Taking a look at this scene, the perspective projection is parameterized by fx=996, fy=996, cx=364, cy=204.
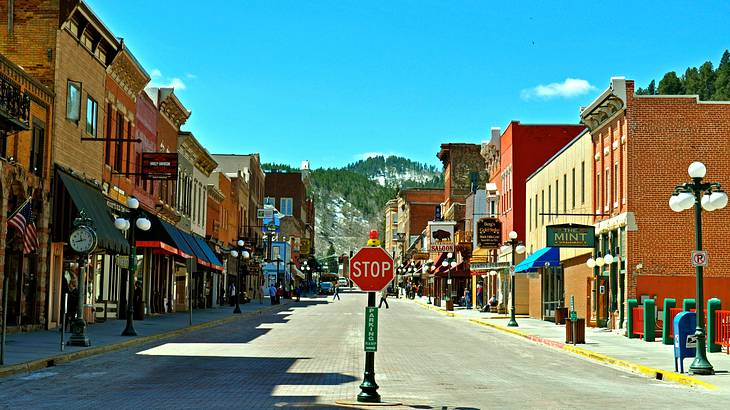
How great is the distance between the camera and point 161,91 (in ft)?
165

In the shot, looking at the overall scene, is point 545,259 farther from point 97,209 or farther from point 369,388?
point 369,388

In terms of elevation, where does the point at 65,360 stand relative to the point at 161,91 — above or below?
below

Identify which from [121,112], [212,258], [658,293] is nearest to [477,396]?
[658,293]

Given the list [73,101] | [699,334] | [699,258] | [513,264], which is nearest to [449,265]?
[513,264]

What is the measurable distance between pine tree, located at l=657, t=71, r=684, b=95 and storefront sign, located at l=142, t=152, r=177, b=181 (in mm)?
94738

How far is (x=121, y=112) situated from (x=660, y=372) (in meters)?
27.3

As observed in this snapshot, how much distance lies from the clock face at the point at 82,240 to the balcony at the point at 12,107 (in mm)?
2863

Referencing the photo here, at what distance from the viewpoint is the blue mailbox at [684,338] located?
2081 cm

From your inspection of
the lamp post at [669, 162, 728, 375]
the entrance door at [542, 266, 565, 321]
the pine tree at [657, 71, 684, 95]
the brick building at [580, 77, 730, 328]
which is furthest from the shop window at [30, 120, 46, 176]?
the pine tree at [657, 71, 684, 95]

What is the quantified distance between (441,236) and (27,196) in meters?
61.5

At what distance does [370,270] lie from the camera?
14.5 meters

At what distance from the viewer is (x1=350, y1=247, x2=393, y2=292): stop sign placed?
47.5 feet

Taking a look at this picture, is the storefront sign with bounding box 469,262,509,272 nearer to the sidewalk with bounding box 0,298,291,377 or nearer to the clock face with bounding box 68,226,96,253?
the sidewalk with bounding box 0,298,291,377

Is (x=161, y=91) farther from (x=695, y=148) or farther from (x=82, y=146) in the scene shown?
(x=695, y=148)
